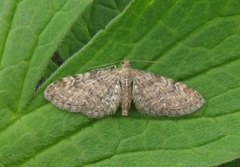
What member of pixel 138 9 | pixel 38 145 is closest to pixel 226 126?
pixel 138 9

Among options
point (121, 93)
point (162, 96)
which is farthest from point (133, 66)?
point (162, 96)

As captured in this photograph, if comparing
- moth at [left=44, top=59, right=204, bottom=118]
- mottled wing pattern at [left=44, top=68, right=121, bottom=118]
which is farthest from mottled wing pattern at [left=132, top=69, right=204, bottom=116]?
mottled wing pattern at [left=44, top=68, right=121, bottom=118]

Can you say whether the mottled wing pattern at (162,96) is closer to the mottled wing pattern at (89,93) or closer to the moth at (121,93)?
the moth at (121,93)

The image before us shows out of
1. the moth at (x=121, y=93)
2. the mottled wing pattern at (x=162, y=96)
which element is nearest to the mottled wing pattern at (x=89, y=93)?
the moth at (x=121, y=93)

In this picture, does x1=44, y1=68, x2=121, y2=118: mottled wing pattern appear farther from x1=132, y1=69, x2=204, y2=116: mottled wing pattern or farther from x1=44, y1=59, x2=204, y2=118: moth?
x1=132, y1=69, x2=204, y2=116: mottled wing pattern

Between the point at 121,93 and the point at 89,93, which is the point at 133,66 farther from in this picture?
the point at 89,93
